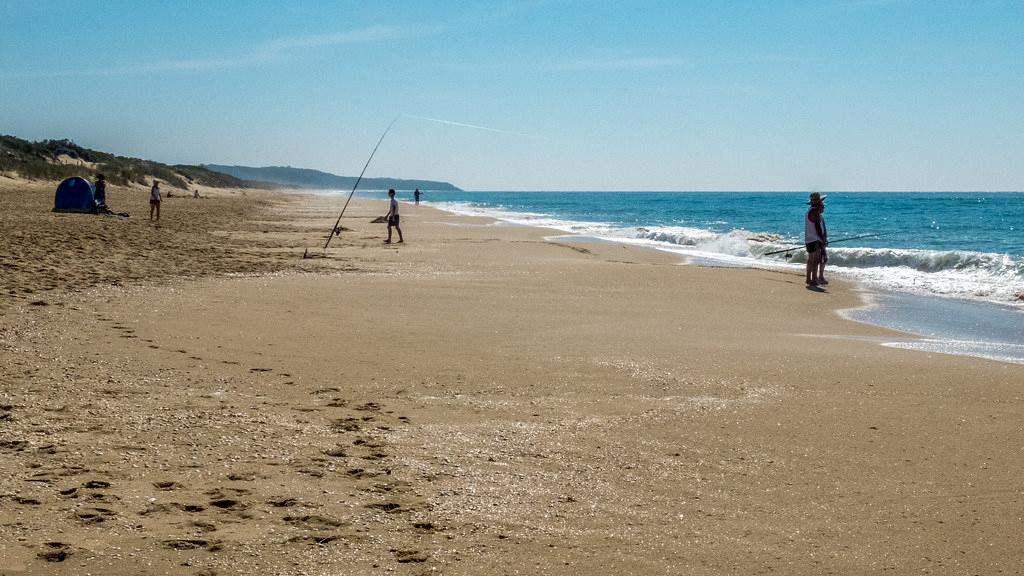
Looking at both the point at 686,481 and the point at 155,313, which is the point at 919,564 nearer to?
the point at 686,481

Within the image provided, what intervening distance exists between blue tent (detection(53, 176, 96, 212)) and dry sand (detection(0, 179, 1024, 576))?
16464 millimetres

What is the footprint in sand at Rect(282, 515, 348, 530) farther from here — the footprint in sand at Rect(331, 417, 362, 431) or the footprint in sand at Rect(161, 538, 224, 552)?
the footprint in sand at Rect(331, 417, 362, 431)

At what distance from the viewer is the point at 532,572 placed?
304 centimetres

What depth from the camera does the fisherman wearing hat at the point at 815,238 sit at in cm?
1384

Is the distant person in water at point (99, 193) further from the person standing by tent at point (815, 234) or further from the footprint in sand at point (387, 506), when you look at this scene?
the footprint in sand at point (387, 506)

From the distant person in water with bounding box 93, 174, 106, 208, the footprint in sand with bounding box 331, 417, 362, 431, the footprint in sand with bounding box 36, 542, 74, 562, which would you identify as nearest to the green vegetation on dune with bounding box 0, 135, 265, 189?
the distant person in water with bounding box 93, 174, 106, 208

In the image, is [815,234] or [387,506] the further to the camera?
[815,234]

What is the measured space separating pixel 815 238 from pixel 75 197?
19567mm

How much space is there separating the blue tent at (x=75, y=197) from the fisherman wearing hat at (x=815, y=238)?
62.6 feet

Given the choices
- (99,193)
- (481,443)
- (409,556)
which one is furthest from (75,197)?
(409,556)

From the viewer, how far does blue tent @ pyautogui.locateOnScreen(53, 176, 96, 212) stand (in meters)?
23.7

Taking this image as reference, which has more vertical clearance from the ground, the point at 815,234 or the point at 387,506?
the point at 815,234

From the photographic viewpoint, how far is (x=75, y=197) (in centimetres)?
2381

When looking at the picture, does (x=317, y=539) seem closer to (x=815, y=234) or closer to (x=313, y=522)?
(x=313, y=522)
